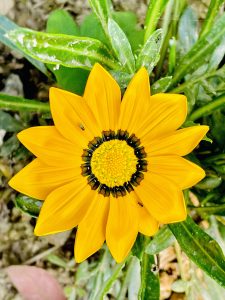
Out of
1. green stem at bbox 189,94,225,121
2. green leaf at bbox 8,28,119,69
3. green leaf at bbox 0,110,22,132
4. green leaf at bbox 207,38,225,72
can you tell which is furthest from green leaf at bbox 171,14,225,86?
green leaf at bbox 0,110,22,132

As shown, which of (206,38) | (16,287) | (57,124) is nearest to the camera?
(57,124)

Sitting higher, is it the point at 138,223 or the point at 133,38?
the point at 133,38

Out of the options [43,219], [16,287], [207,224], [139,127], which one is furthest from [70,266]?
[139,127]

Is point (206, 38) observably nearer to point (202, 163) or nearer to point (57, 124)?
point (202, 163)

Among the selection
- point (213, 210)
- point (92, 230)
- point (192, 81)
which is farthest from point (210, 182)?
point (92, 230)

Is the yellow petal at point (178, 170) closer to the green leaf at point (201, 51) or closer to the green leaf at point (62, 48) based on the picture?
the green leaf at point (62, 48)

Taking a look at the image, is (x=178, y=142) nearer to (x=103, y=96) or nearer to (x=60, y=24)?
(x=103, y=96)

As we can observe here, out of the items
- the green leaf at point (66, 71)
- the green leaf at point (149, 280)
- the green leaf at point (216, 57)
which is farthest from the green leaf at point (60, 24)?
the green leaf at point (149, 280)
